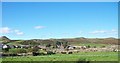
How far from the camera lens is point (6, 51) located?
19.0 meters

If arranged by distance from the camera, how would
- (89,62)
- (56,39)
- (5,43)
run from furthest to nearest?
1. (56,39)
2. (5,43)
3. (89,62)

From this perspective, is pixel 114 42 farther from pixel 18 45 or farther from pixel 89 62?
pixel 89 62

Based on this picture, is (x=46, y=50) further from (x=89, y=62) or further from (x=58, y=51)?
(x=89, y=62)

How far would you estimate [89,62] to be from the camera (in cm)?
1380

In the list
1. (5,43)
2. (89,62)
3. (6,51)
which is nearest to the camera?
(89,62)

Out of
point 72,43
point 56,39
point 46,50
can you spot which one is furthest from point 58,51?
point 72,43

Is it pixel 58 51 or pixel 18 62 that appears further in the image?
pixel 58 51

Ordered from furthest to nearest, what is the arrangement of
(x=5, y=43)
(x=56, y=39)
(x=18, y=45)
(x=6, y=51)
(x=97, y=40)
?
1. (x=97, y=40)
2. (x=56, y=39)
3. (x=18, y=45)
4. (x=5, y=43)
5. (x=6, y=51)

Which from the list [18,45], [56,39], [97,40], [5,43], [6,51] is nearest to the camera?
[6,51]

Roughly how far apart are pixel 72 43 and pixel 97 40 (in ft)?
8.80

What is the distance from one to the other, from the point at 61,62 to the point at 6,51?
6123mm

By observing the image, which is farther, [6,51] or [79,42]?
[79,42]

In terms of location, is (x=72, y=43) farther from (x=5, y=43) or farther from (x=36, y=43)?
(x=5, y=43)

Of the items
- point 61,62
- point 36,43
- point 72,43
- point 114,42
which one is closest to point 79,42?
point 72,43
